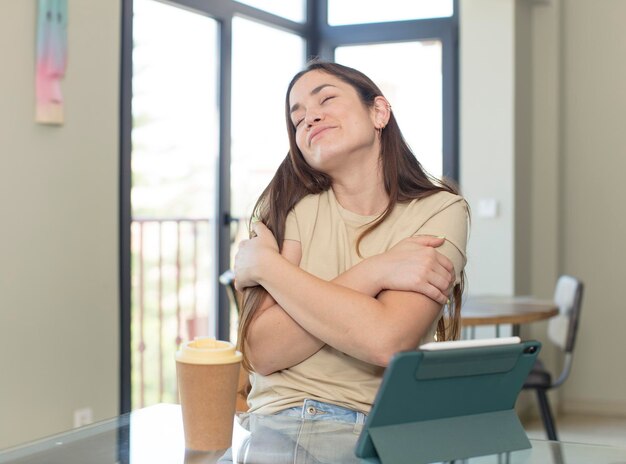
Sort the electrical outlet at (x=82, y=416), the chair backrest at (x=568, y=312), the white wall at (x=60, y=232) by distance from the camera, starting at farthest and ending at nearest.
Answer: the chair backrest at (x=568, y=312), the electrical outlet at (x=82, y=416), the white wall at (x=60, y=232)

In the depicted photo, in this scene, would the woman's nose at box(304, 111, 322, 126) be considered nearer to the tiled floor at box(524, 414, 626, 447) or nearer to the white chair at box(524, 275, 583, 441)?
the white chair at box(524, 275, 583, 441)

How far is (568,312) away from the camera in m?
3.76

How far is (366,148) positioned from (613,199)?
3.92 m

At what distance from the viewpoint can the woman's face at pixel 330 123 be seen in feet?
5.07

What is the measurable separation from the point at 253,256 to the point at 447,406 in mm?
545

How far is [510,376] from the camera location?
1078mm

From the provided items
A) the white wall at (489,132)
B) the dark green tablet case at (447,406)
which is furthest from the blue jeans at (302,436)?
the white wall at (489,132)

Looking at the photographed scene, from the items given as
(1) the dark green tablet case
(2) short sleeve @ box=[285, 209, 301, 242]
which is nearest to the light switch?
(2) short sleeve @ box=[285, 209, 301, 242]

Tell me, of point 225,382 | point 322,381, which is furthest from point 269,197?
point 225,382

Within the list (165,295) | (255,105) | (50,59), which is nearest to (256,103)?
(255,105)

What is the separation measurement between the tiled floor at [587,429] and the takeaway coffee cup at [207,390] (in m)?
3.54

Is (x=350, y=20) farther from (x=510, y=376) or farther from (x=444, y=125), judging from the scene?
(x=510, y=376)

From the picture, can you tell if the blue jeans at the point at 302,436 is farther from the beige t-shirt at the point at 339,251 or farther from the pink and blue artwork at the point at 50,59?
the pink and blue artwork at the point at 50,59

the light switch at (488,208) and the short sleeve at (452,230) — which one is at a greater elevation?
the light switch at (488,208)
